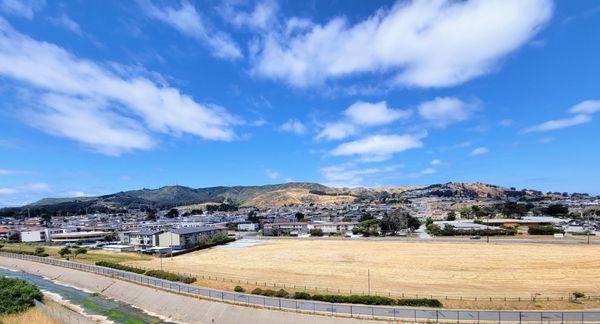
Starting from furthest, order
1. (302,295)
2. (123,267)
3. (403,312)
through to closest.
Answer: (123,267) < (302,295) < (403,312)

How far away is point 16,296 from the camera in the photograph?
121 feet

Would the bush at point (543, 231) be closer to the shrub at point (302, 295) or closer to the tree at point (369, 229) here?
the tree at point (369, 229)

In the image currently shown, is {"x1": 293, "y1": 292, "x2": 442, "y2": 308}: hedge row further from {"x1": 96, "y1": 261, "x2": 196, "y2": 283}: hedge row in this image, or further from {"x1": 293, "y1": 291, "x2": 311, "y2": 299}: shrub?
{"x1": 96, "y1": 261, "x2": 196, "y2": 283}: hedge row

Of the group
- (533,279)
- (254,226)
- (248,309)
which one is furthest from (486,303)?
(254,226)

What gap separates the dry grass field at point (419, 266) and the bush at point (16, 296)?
19169 millimetres

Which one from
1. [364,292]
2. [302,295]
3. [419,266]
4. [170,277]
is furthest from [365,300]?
[170,277]

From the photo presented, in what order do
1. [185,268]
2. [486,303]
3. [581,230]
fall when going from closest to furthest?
[486,303], [185,268], [581,230]

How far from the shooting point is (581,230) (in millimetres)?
85750

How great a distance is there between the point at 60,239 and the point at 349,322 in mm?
109981

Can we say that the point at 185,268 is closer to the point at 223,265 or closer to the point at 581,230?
the point at 223,265

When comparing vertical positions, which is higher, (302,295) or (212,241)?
(302,295)

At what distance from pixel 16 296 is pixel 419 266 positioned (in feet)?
145

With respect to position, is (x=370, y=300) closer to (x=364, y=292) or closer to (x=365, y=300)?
(x=365, y=300)

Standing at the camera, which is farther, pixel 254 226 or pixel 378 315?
pixel 254 226
